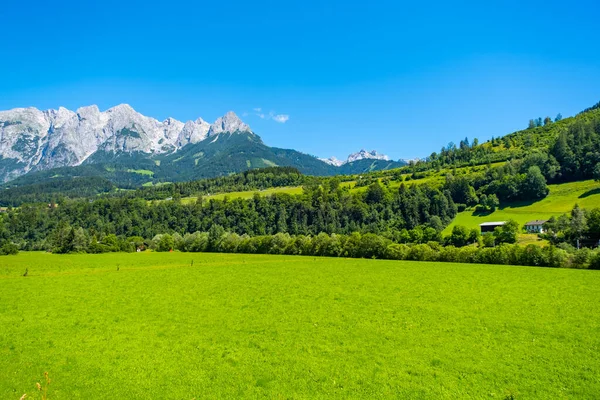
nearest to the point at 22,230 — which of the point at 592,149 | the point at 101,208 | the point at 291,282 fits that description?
the point at 101,208

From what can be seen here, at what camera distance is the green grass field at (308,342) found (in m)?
16.8

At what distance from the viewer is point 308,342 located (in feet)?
74.0

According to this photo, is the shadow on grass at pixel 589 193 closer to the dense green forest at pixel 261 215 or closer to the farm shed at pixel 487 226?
the farm shed at pixel 487 226

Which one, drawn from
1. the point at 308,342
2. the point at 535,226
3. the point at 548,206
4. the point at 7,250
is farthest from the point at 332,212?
the point at 308,342

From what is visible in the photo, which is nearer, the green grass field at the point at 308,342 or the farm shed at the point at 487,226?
the green grass field at the point at 308,342

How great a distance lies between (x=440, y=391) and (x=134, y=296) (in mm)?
35209

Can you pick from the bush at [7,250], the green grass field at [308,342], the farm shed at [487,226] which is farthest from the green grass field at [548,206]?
the bush at [7,250]

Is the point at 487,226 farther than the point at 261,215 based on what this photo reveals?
No

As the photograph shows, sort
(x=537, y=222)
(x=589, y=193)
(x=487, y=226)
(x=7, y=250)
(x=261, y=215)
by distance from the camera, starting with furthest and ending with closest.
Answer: (x=261, y=215) → (x=589, y=193) → (x=487, y=226) → (x=7, y=250) → (x=537, y=222)

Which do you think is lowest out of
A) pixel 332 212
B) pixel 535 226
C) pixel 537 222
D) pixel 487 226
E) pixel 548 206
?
pixel 487 226

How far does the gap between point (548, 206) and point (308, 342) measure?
132135mm

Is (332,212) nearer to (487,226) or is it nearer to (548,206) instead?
(487,226)

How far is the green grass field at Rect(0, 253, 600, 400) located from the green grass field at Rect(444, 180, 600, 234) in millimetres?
86481

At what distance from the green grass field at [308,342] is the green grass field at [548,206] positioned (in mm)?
86481
